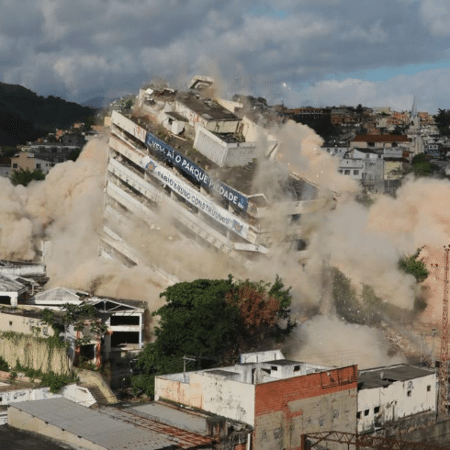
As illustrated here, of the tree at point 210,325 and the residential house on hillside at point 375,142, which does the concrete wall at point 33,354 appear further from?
the residential house on hillside at point 375,142

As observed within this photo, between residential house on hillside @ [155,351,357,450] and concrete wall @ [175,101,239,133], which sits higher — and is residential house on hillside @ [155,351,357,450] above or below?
below

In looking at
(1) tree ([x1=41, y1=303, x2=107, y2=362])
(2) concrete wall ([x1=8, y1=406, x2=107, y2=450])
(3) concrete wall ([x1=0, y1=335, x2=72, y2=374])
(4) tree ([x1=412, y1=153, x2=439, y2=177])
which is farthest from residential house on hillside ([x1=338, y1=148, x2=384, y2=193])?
(2) concrete wall ([x1=8, y1=406, x2=107, y2=450])

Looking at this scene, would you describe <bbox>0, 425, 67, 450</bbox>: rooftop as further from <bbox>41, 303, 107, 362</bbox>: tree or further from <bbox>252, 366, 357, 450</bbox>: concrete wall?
<bbox>41, 303, 107, 362</bbox>: tree

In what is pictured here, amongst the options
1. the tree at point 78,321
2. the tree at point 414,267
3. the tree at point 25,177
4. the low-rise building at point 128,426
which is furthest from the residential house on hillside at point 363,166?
the low-rise building at point 128,426

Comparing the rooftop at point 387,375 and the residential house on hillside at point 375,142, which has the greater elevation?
the residential house on hillside at point 375,142

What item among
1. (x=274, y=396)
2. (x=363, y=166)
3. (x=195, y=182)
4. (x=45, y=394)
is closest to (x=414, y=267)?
(x=195, y=182)

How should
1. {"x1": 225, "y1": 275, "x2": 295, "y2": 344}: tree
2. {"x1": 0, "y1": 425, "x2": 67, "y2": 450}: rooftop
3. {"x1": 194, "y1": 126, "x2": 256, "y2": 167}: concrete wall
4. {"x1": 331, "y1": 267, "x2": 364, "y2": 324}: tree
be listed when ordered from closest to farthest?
1. {"x1": 0, "y1": 425, "x2": 67, "y2": 450}: rooftop
2. {"x1": 225, "y1": 275, "x2": 295, "y2": 344}: tree
3. {"x1": 331, "y1": 267, "x2": 364, "y2": 324}: tree
4. {"x1": 194, "y1": 126, "x2": 256, "y2": 167}: concrete wall
